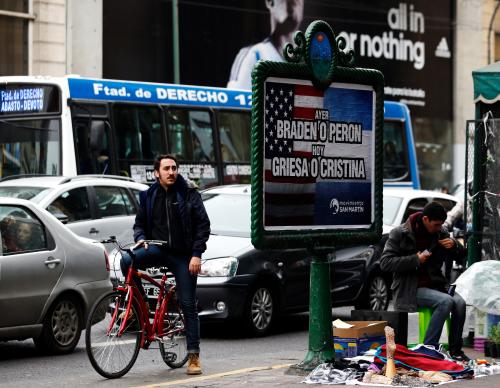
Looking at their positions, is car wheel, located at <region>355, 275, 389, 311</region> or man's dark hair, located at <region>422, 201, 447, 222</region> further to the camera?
car wheel, located at <region>355, 275, 389, 311</region>

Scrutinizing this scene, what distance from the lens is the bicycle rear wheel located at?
1055 cm

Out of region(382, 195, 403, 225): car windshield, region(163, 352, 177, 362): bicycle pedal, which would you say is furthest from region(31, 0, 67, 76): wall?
region(163, 352, 177, 362): bicycle pedal

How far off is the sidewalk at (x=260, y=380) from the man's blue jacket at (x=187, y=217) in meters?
1.03

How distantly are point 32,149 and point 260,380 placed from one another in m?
10.9

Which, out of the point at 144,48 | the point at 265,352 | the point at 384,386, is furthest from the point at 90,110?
the point at 144,48

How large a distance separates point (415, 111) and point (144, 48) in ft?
43.2

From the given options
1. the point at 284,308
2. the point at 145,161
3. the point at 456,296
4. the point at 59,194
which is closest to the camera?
the point at 456,296

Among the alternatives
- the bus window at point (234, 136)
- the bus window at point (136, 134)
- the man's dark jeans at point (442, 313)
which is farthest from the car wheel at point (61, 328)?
the bus window at point (234, 136)

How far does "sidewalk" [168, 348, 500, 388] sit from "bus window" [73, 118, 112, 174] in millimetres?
9795

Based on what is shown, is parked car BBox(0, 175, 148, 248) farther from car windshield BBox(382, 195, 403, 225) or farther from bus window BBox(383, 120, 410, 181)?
bus window BBox(383, 120, 410, 181)

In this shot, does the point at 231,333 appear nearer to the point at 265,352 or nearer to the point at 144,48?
the point at 265,352

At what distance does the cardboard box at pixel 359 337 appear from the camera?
10289 millimetres

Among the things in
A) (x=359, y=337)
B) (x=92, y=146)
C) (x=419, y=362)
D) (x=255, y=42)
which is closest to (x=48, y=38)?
(x=255, y=42)

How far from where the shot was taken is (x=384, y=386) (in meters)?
9.07
